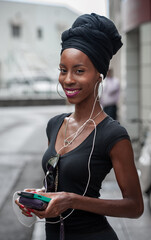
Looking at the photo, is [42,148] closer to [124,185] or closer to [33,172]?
[33,172]

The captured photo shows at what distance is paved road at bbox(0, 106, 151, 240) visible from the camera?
4180 mm

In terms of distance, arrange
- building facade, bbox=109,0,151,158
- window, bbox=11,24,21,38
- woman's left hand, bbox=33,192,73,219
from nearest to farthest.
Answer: woman's left hand, bbox=33,192,73,219 < building facade, bbox=109,0,151,158 < window, bbox=11,24,21,38

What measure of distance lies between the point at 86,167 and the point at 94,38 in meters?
0.58

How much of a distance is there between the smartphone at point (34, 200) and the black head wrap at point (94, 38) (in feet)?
2.10

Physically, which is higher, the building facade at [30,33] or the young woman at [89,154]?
the building facade at [30,33]

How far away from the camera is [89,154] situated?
5.49 ft

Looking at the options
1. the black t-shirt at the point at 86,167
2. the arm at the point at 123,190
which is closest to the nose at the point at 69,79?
the black t-shirt at the point at 86,167

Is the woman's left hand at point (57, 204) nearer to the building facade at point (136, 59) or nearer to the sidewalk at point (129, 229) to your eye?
the sidewalk at point (129, 229)

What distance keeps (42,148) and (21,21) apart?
4406 cm

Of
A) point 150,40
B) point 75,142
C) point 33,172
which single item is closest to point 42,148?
point 33,172

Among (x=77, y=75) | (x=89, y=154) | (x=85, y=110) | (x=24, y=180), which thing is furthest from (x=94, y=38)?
(x=24, y=180)

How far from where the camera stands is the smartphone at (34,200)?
1518 mm

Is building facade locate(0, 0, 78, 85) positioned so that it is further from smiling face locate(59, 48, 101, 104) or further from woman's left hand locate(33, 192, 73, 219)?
woman's left hand locate(33, 192, 73, 219)

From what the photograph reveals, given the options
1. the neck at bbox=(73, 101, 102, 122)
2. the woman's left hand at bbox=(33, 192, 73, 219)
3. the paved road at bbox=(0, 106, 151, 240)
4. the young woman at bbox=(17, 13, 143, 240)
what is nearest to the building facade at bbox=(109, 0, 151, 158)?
the paved road at bbox=(0, 106, 151, 240)
